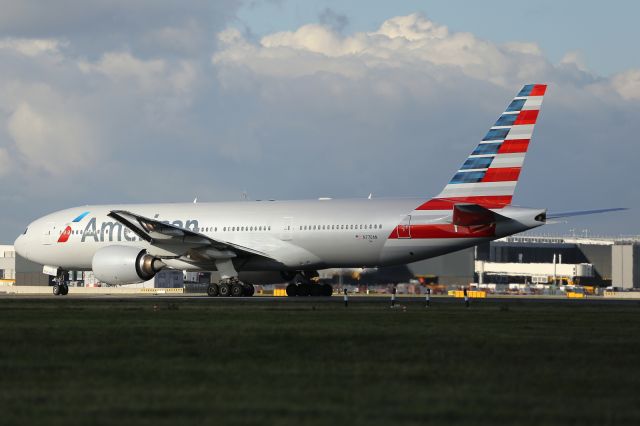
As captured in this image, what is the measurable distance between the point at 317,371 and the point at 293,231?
116 feet

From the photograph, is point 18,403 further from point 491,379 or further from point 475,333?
point 475,333

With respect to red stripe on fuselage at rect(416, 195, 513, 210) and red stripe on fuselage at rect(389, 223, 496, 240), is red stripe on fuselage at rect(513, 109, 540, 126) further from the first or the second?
red stripe on fuselage at rect(389, 223, 496, 240)

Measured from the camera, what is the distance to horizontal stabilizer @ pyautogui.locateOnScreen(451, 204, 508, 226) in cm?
4791

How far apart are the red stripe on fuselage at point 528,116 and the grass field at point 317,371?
19110 millimetres

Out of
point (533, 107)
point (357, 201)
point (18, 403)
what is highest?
point (533, 107)

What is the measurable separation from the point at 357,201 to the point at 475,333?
27.4 m

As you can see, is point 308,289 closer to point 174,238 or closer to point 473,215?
point 174,238

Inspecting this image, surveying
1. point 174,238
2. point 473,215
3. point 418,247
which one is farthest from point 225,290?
point 473,215

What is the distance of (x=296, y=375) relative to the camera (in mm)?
17844

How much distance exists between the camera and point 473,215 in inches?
1908

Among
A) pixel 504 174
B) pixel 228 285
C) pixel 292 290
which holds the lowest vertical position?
pixel 292 290

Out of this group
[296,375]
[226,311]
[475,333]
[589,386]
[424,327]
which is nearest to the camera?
[589,386]

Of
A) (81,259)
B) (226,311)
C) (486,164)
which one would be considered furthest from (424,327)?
(81,259)

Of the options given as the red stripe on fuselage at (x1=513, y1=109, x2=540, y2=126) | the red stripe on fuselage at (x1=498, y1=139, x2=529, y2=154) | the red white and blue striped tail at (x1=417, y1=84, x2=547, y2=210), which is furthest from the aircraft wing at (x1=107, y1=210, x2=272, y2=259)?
the red stripe on fuselage at (x1=513, y1=109, x2=540, y2=126)
